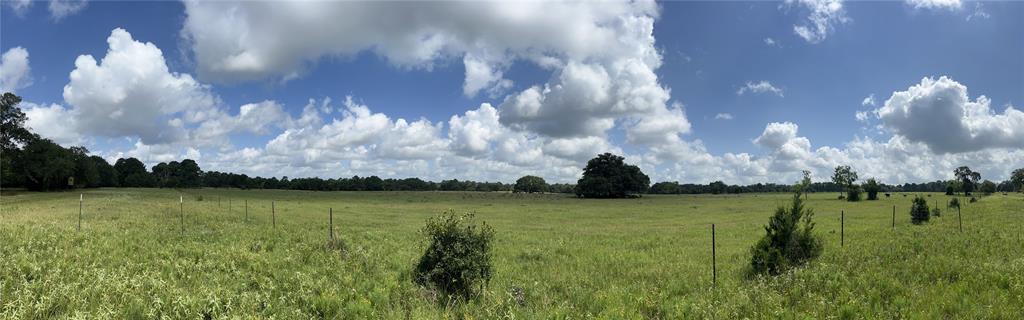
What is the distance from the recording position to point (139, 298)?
11.0 meters

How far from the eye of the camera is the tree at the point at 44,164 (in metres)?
74.8

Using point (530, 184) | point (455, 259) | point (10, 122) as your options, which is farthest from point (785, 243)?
point (530, 184)

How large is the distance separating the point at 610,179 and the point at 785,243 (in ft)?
357

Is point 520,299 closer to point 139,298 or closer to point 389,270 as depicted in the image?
point 389,270

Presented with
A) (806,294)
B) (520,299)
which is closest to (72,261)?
(520,299)

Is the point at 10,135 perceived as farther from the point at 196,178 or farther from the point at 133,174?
the point at 196,178

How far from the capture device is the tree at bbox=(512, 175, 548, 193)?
172 m

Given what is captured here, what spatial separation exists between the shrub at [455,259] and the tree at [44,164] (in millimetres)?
90337

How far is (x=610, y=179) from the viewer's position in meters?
124

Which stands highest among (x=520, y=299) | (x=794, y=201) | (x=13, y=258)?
(x=794, y=201)

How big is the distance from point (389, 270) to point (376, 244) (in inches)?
277

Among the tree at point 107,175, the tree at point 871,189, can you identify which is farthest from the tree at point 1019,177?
the tree at point 107,175

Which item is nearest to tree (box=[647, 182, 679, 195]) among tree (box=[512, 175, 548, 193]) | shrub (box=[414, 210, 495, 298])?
tree (box=[512, 175, 548, 193])

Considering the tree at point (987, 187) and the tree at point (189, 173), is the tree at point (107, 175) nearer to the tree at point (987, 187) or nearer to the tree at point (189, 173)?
the tree at point (189, 173)
